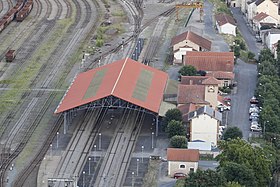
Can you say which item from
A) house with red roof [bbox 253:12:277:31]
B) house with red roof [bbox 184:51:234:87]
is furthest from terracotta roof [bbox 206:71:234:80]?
house with red roof [bbox 253:12:277:31]

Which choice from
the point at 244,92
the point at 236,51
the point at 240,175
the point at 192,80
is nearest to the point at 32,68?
the point at 192,80

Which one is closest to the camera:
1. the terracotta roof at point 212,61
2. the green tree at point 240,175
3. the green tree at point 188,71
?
the green tree at point 240,175

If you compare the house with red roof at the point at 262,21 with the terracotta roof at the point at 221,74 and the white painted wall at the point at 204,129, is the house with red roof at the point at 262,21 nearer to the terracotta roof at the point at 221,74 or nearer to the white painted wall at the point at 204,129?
the terracotta roof at the point at 221,74

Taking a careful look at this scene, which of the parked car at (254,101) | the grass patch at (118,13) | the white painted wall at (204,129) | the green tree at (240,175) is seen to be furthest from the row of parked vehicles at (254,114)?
the grass patch at (118,13)

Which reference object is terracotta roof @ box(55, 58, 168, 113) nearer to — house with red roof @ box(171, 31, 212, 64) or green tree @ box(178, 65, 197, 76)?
green tree @ box(178, 65, 197, 76)

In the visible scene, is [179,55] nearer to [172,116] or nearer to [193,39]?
[193,39]

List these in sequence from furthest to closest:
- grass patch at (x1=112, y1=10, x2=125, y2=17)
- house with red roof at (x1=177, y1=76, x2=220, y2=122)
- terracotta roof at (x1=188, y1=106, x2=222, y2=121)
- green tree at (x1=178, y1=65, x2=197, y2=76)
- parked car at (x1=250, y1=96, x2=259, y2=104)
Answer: grass patch at (x1=112, y1=10, x2=125, y2=17) < green tree at (x1=178, y1=65, x2=197, y2=76) < parked car at (x1=250, y1=96, x2=259, y2=104) < house with red roof at (x1=177, y1=76, x2=220, y2=122) < terracotta roof at (x1=188, y1=106, x2=222, y2=121)
